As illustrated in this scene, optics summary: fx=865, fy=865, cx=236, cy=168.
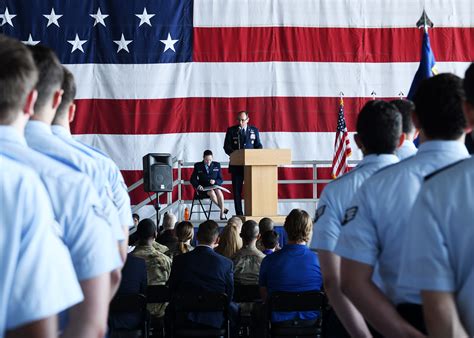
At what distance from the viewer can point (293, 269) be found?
561cm

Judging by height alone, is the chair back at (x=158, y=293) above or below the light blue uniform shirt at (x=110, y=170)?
below

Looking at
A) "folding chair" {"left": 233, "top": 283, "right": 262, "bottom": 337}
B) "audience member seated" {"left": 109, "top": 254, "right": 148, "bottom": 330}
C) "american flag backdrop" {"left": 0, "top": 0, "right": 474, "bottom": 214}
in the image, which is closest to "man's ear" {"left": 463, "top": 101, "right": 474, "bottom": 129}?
"audience member seated" {"left": 109, "top": 254, "right": 148, "bottom": 330}

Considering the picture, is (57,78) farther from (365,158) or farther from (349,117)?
(349,117)

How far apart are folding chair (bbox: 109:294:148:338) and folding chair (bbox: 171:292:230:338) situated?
0.24 metres

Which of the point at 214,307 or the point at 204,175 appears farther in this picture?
the point at 204,175

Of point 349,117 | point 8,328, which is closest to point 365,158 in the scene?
point 8,328

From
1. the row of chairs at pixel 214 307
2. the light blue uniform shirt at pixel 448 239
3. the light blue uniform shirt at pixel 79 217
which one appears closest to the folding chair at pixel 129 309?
the row of chairs at pixel 214 307

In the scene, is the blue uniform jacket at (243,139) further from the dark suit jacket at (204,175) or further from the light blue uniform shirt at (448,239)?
the light blue uniform shirt at (448,239)

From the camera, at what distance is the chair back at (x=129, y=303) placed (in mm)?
5480

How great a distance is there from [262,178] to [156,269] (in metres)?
5.21

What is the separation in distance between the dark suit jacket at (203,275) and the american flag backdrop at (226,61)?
28.0 ft

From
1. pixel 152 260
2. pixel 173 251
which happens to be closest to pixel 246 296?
pixel 152 260

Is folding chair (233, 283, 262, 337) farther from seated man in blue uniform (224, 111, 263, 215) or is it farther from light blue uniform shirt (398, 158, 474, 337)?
seated man in blue uniform (224, 111, 263, 215)

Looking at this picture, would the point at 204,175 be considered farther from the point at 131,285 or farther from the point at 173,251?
the point at 131,285
